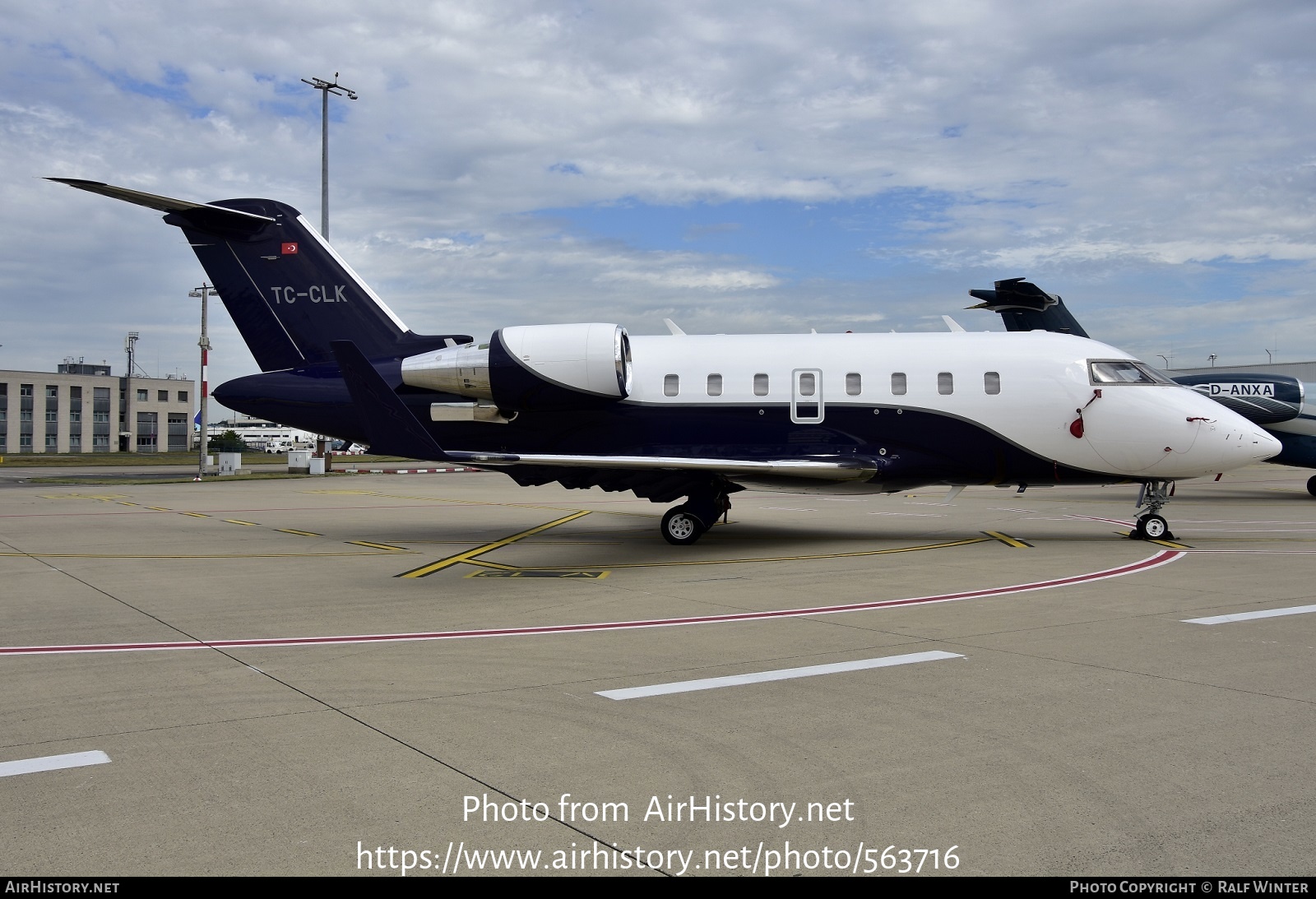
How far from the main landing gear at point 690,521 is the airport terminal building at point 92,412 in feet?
381

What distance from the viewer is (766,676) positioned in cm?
743

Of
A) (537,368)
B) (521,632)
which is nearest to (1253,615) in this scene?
(521,632)

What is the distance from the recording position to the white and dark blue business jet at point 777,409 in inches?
633

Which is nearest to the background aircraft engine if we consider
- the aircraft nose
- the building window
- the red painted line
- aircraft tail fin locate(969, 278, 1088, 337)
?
aircraft tail fin locate(969, 278, 1088, 337)

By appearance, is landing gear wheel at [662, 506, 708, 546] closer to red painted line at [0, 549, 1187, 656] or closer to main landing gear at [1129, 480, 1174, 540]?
red painted line at [0, 549, 1187, 656]

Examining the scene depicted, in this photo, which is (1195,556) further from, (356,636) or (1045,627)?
(356,636)

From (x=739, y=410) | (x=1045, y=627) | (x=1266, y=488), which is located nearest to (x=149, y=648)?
(x=1045, y=627)

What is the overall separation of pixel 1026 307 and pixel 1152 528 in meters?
12.7

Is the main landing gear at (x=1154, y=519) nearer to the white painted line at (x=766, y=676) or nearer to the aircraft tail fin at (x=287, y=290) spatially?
the white painted line at (x=766, y=676)

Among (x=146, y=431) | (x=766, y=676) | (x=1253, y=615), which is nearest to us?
(x=766, y=676)

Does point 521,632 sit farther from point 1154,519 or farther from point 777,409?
point 1154,519

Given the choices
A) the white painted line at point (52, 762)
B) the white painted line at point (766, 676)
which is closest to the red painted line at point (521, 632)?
the white painted line at point (766, 676)

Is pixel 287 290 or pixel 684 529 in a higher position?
pixel 287 290

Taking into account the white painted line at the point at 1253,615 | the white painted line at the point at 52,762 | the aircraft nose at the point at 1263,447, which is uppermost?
the aircraft nose at the point at 1263,447
